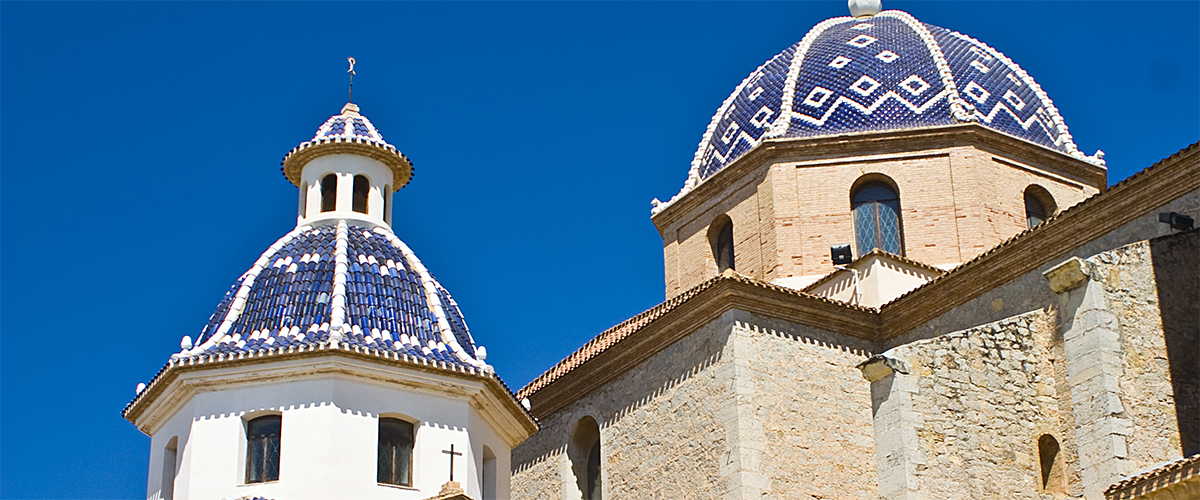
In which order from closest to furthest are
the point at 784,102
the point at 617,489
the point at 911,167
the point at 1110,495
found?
the point at 1110,495 → the point at 617,489 → the point at 911,167 → the point at 784,102

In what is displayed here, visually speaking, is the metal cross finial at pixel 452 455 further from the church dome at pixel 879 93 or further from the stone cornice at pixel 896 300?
the church dome at pixel 879 93

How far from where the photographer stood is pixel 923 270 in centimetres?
1981

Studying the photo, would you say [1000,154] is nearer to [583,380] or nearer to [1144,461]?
[583,380]

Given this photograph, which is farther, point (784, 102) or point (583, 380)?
point (784, 102)

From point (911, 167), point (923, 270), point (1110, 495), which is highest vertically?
point (911, 167)

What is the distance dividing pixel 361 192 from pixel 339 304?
7.78 feet

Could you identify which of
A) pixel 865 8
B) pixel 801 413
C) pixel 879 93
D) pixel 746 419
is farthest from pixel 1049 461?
pixel 865 8

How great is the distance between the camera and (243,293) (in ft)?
51.4

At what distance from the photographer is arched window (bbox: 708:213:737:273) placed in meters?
22.2

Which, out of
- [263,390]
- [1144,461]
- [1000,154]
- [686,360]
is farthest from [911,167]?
[263,390]

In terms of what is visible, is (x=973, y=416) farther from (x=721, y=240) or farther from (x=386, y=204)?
(x=721, y=240)

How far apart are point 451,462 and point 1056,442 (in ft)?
20.0

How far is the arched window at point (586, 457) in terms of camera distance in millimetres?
19219

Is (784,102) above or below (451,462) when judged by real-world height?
above
